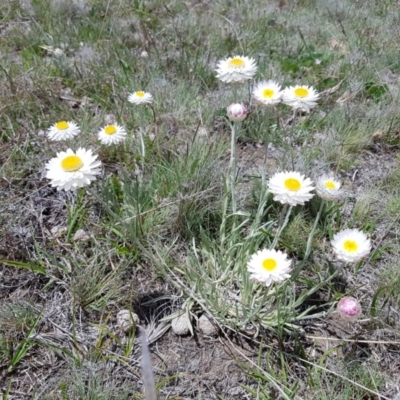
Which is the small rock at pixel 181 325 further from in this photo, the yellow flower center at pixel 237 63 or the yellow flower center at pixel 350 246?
the yellow flower center at pixel 237 63

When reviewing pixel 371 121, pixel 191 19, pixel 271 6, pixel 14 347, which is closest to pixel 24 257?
pixel 14 347

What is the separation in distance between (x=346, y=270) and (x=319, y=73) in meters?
2.05

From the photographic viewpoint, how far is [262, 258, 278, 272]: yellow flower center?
150 cm

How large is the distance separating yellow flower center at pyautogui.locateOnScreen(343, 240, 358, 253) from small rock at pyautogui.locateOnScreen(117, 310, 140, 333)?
90cm

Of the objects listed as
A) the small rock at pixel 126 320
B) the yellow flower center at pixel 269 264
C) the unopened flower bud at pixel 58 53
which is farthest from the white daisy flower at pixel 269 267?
the unopened flower bud at pixel 58 53

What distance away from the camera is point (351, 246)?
5.21 ft

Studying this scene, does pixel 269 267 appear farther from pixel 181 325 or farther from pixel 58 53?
pixel 58 53

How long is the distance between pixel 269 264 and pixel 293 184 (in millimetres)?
336

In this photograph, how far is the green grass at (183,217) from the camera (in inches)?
64.4

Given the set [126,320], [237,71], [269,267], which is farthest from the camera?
[237,71]

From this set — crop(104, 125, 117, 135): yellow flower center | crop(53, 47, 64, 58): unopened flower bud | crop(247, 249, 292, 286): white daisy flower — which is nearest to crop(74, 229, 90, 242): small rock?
crop(104, 125, 117, 135): yellow flower center

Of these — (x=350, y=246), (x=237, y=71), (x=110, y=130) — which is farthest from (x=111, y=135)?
(x=350, y=246)

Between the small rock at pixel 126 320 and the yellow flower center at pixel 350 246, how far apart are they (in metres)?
0.90

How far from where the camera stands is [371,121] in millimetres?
2865
